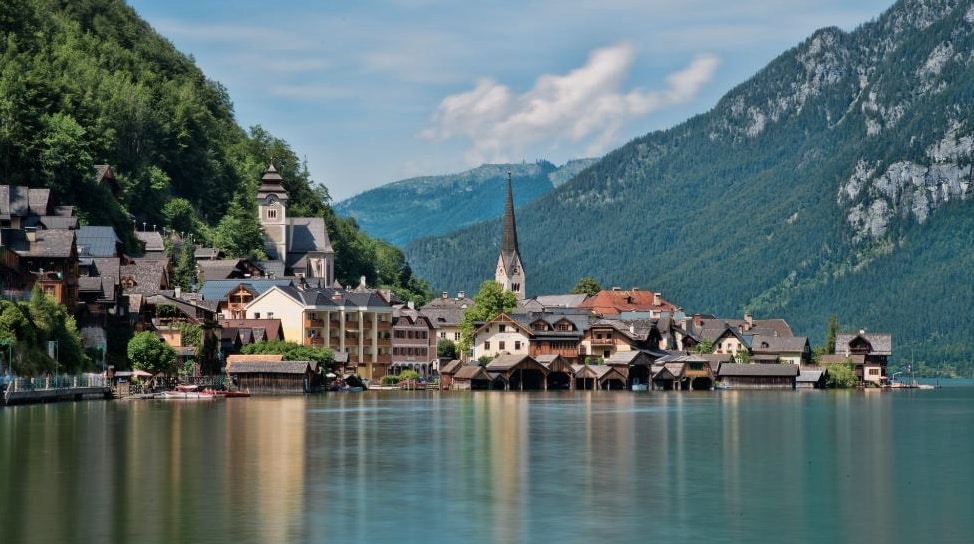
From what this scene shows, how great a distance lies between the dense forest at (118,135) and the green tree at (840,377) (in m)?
60.5

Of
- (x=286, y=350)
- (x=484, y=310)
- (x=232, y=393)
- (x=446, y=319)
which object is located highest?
(x=484, y=310)

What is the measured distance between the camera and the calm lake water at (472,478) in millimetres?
38469

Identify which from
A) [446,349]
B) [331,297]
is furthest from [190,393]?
[446,349]

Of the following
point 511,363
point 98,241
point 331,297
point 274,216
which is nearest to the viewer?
point 98,241

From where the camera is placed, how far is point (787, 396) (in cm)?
12938

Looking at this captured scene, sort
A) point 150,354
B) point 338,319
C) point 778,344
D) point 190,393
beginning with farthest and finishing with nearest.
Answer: point 778,344 → point 338,319 → point 150,354 → point 190,393

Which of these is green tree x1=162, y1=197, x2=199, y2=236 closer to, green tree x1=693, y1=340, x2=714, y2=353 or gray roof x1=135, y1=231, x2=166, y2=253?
gray roof x1=135, y1=231, x2=166, y2=253

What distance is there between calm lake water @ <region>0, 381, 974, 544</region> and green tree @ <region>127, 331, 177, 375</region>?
2615 centimetres

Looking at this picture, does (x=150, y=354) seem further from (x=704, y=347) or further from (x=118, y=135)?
(x=704, y=347)

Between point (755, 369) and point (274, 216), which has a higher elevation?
point (274, 216)

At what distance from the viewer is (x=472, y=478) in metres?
49.6

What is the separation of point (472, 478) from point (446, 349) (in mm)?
115948

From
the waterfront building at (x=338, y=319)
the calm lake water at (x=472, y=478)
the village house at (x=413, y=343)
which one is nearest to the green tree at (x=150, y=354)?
the calm lake water at (x=472, y=478)

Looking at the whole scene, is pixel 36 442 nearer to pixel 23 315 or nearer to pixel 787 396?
pixel 23 315
